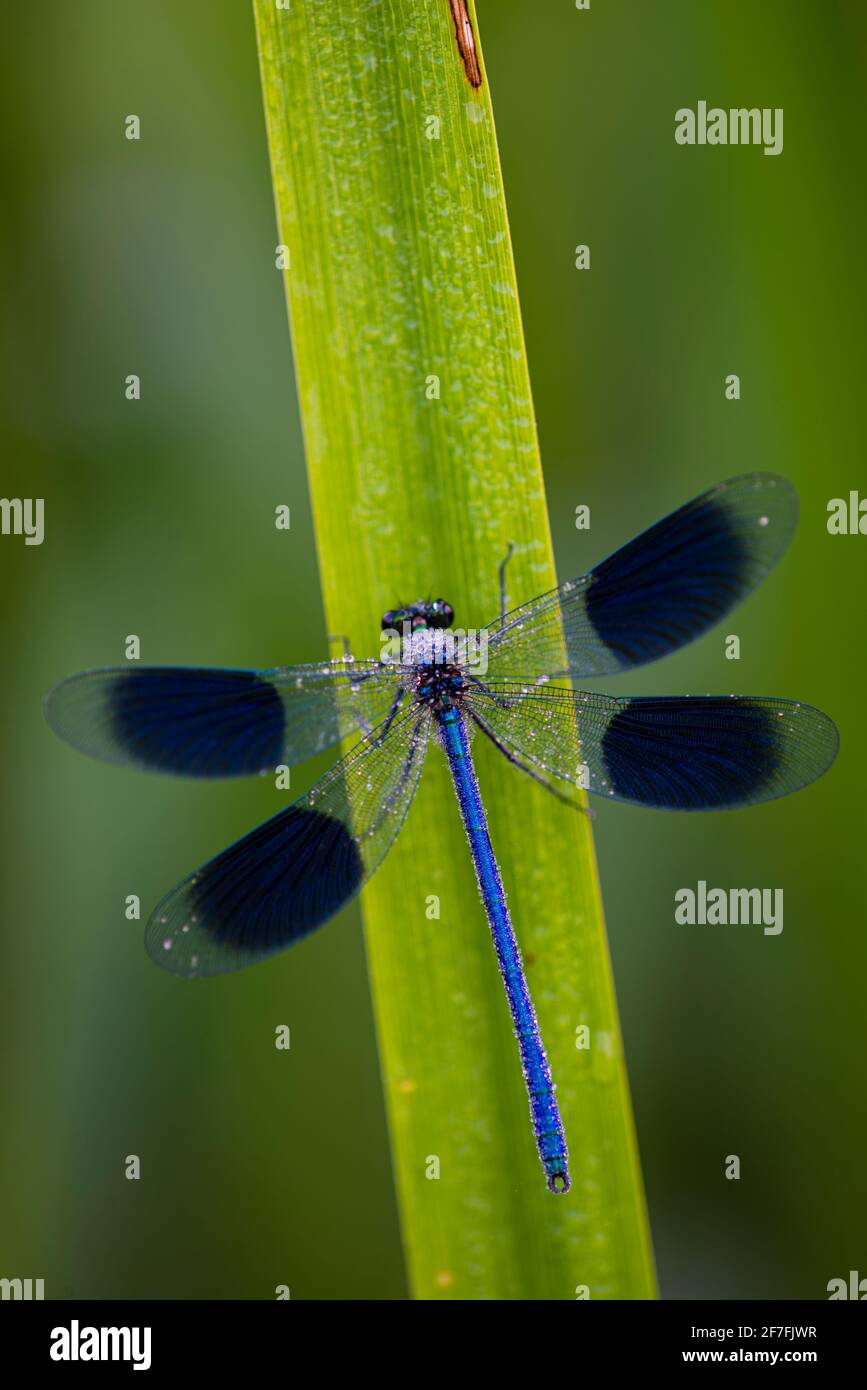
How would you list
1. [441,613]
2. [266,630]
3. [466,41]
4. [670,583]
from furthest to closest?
[266,630]
[670,583]
[441,613]
[466,41]

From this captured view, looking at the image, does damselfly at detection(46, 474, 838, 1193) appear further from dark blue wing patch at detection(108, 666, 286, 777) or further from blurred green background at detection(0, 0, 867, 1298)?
blurred green background at detection(0, 0, 867, 1298)

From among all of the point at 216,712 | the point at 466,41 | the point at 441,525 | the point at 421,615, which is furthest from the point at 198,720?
the point at 466,41

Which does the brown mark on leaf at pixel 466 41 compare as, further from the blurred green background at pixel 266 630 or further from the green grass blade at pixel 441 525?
the blurred green background at pixel 266 630

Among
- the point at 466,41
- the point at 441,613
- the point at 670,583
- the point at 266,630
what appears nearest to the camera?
the point at 466,41

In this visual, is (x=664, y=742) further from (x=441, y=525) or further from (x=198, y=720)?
(x=198, y=720)

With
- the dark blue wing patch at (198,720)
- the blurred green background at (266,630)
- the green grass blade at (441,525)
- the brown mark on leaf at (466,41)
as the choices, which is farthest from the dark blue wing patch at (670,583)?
the brown mark on leaf at (466,41)

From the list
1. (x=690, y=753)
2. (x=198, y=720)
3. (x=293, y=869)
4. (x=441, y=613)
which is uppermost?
(x=441, y=613)
